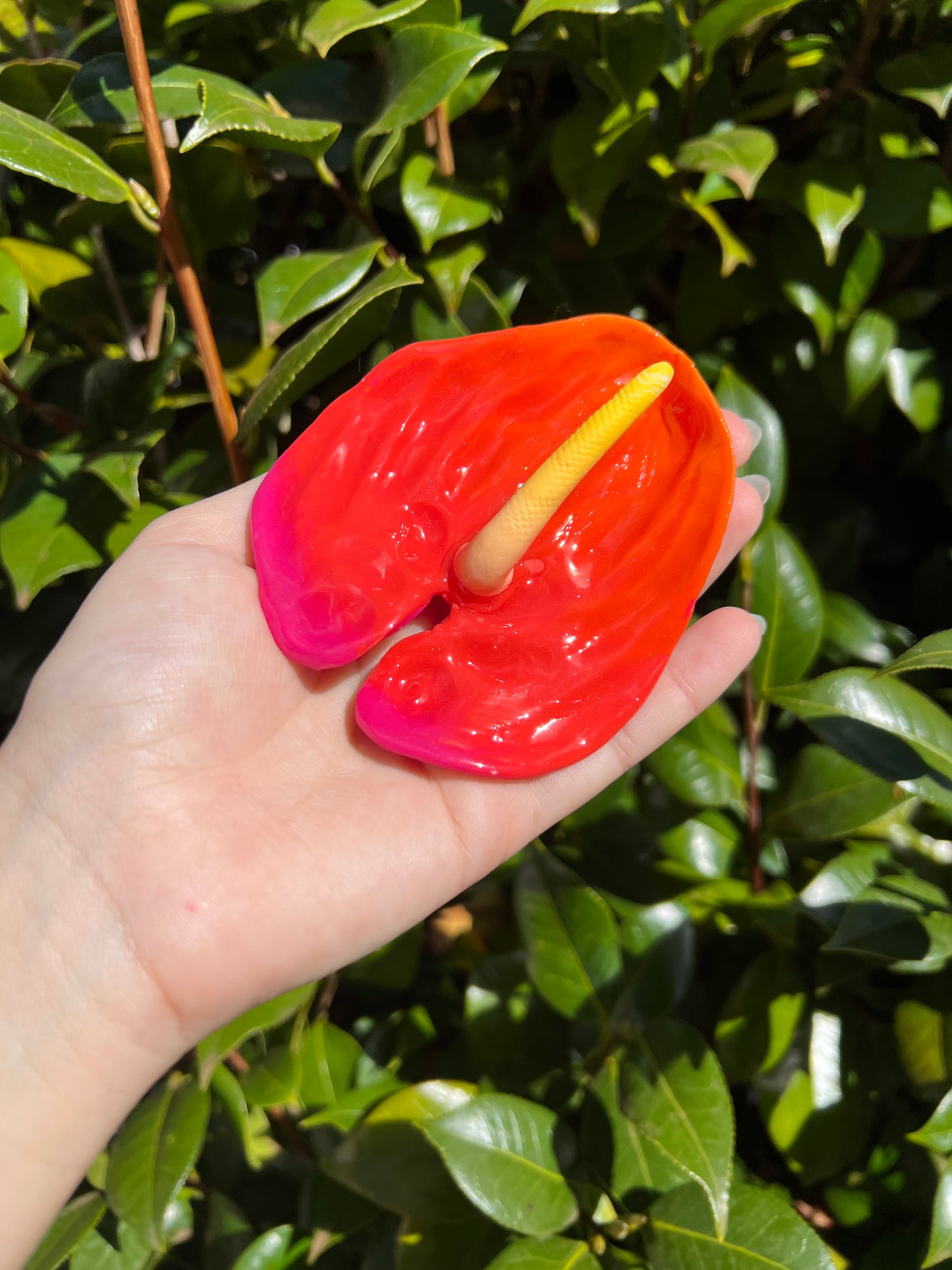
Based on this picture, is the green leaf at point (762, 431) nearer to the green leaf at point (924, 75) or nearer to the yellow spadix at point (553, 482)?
the yellow spadix at point (553, 482)

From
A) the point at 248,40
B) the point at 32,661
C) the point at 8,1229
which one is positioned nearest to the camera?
the point at 8,1229

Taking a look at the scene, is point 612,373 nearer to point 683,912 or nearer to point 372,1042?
point 683,912

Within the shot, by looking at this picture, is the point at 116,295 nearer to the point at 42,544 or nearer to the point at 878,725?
the point at 42,544

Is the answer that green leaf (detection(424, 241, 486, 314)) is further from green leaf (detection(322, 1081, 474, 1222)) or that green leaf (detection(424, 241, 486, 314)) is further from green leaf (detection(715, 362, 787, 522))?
green leaf (detection(322, 1081, 474, 1222))

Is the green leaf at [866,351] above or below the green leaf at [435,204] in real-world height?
below

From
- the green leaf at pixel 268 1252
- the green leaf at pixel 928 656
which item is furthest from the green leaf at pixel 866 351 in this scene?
the green leaf at pixel 268 1252

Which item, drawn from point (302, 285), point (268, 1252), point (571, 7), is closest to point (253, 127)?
point (302, 285)

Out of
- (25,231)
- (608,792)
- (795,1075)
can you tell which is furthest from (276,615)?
(795,1075)
